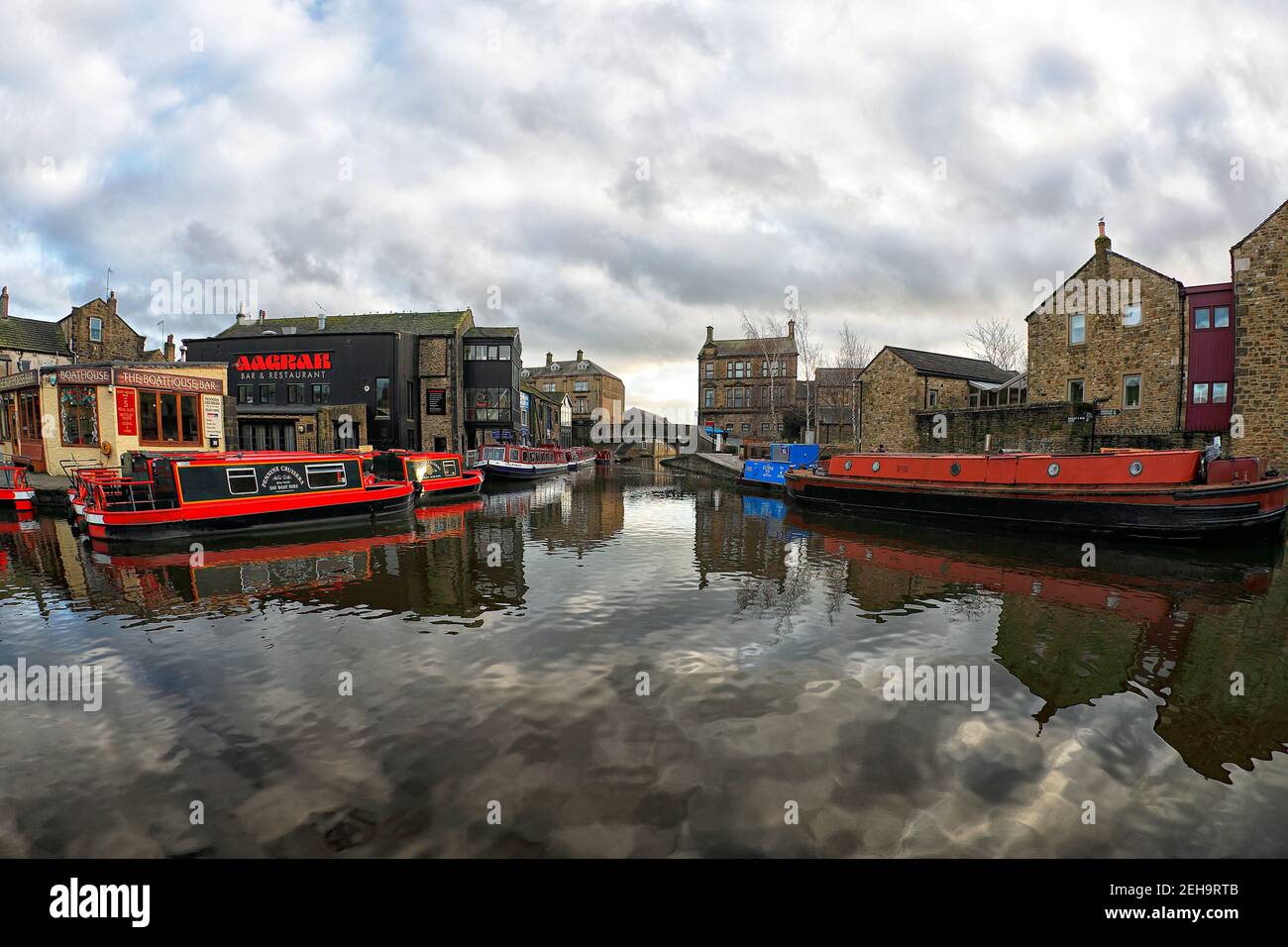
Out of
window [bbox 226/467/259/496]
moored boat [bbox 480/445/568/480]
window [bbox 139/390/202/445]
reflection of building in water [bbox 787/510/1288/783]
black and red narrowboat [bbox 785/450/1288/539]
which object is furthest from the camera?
moored boat [bbox 480/445/568/480]

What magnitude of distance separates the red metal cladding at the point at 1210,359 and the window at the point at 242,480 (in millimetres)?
32783

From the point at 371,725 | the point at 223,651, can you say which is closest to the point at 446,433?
the point at 223,651

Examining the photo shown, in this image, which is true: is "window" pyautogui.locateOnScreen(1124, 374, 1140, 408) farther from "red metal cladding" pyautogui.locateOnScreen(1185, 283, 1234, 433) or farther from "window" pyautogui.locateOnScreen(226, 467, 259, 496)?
"window" pyautogui.locateOnScreen(226, 467, 259, 496)

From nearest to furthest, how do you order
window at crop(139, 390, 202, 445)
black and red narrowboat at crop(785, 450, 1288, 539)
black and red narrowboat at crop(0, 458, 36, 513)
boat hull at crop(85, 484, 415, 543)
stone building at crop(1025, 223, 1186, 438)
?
boat hull at crop(85, 484, 415, 543) → black and red narrowboat at crop(785, 450, 1288, 539) → black and red narrowboat at crop(0, 458, 36, 513) → window at crop(139, 390, 202, 445) → stone building at crop(1025, 223, 1186, 438)

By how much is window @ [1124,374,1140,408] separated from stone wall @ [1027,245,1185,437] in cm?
17

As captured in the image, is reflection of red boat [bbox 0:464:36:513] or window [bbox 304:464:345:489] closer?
window [bbox 304:464:345:489]

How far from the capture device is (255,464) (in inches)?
648

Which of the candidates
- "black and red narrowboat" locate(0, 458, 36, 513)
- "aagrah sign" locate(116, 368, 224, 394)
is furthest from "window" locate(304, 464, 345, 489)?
"black and red narrowboat" locate(0, 458, 36, 513)

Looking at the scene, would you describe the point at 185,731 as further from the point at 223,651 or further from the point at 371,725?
the point at 223,651

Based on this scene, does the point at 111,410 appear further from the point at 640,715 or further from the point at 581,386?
the point at 581,386

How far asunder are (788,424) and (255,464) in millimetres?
45974

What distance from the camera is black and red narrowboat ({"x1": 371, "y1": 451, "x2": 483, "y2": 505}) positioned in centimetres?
2402

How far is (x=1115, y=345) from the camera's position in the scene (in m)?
26.6

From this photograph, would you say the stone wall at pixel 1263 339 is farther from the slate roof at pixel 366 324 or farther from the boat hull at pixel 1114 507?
the slate roof at pixel 366 324
